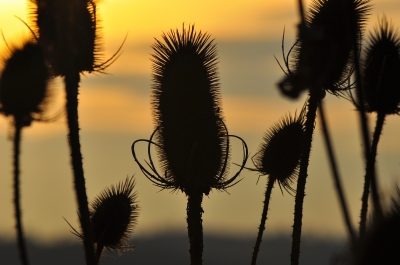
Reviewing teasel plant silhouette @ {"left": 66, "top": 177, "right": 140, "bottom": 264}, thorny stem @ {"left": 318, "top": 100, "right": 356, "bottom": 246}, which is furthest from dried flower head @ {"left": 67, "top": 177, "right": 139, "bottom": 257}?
thorny stem @ {"left": 318, "top": 100, "right": 356, "bottom": 246}

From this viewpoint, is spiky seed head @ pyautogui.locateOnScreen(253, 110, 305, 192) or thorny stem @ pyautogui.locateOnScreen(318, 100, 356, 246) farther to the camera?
spiky seed head @ pyautogui.locateOnScreen(253, 110, 305, 192)

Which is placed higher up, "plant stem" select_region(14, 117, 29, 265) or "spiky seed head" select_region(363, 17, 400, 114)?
"spiky seed head" select_region(363, 17, 400, 114)

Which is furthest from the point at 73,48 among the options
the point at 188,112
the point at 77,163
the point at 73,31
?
the point at 188,112

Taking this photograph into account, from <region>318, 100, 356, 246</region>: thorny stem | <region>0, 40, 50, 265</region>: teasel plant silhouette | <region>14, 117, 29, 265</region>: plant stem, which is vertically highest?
<region>0, 40, 50, 265</region>: teasel plant silhouette

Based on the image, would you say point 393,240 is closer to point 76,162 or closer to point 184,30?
point 76,162

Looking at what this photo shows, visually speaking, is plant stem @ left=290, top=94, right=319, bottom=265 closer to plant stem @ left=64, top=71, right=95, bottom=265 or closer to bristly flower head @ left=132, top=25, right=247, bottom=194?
bristly flower head @ left=132, top=25, right=247, bottom=194

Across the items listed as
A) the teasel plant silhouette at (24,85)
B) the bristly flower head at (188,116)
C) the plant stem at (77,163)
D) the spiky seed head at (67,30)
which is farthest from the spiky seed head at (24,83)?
the bristly flower head at (188,116)
